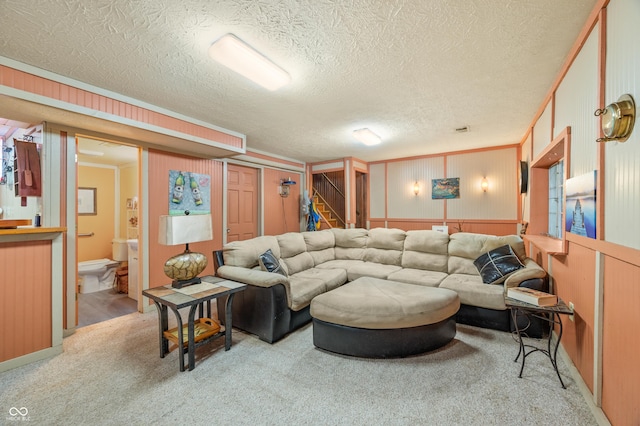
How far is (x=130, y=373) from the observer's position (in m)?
2.08

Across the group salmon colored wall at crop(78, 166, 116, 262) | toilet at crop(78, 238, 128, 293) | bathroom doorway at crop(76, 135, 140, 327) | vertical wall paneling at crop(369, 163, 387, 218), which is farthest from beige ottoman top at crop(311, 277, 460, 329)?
salmon colored wall at crop(78, 166, 116, 262)

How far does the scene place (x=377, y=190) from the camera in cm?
638

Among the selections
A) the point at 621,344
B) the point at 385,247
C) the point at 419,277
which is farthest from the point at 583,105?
the point at 385,247

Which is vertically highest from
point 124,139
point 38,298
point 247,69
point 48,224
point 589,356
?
point 247,69

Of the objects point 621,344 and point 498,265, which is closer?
point 621,344

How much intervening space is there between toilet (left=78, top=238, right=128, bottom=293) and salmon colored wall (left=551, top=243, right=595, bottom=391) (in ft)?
20.0

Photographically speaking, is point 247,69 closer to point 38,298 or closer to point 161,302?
point 161,302

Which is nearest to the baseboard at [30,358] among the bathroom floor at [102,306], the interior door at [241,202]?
the bathroom floor at [102,306]

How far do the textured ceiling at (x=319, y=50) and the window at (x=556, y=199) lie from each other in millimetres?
783

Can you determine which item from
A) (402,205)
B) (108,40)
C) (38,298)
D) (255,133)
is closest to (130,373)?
(38,298)

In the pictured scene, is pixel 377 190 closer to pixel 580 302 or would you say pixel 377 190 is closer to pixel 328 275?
pixel 328 275

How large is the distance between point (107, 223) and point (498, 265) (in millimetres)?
6879

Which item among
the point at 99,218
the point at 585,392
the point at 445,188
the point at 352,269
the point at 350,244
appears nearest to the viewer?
the point at 585,392

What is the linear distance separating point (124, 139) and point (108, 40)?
1695 millimetres
